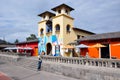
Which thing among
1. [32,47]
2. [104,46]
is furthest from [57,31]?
[104,46]

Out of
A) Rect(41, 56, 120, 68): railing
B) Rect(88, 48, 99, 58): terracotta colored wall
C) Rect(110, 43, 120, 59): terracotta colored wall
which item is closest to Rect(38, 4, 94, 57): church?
Rect(88, 48, 99, 58): terracotta colored wall

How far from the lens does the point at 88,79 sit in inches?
460

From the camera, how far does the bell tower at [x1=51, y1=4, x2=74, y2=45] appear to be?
25.2 metres

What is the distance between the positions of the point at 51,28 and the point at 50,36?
6.08 ft

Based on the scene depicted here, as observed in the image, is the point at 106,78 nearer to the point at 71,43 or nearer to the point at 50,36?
the point at 71,43

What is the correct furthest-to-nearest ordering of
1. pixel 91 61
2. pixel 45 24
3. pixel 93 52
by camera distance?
pixel 45 24, pixel 93 52, pixel 91 61

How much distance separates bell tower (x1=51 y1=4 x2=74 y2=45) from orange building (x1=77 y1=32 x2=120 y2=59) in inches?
167

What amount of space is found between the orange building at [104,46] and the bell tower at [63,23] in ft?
13.9

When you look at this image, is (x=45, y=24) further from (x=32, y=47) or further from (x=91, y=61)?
(x=91, y=61)

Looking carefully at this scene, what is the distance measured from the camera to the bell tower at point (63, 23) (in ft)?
82.6

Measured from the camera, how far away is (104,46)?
58.9 ft

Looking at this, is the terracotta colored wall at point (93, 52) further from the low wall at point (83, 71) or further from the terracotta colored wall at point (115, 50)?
the low wall at point (83, 71)

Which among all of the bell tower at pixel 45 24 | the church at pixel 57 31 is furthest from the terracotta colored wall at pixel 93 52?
the bell tower at pixel 45 24

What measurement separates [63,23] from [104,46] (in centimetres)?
943
